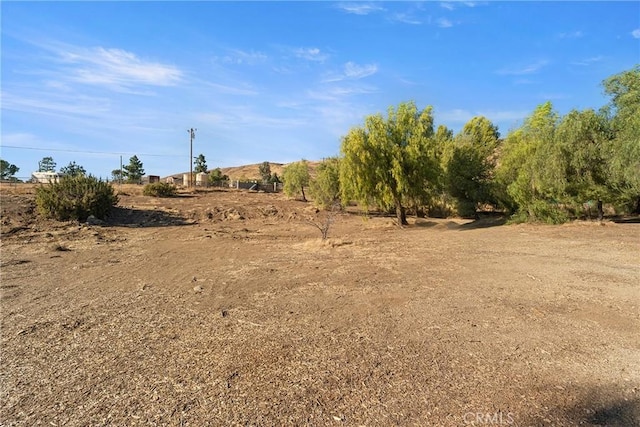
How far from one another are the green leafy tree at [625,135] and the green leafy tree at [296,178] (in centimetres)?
2955

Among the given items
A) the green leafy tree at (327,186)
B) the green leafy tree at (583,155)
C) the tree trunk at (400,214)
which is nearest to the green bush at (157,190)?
the green leafy tree at (327,186)

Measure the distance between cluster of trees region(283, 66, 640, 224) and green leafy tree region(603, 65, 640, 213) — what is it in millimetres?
36

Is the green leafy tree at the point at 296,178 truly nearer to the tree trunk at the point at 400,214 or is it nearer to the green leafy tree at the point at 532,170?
the tree trunk at the point at 400,214

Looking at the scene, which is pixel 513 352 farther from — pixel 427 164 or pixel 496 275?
pixel 427 164

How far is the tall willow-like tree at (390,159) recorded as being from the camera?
70.0ft

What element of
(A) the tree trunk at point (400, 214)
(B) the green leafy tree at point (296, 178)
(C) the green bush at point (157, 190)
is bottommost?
(A) the tree trunk at point (400, 214)

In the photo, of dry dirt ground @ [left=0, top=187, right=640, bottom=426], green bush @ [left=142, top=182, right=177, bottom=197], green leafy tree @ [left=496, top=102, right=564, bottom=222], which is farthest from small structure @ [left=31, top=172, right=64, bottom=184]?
green leafy tree @ [left=496, top=102, right=564, bottom=222]

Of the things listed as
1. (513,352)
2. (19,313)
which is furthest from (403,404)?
(19,313)

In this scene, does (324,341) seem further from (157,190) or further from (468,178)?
(157,190)

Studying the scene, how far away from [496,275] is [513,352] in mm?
4779

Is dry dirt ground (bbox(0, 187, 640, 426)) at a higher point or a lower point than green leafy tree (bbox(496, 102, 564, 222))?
lower

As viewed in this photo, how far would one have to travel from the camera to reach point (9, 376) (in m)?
4.10

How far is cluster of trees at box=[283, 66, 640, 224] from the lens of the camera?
1658 cm

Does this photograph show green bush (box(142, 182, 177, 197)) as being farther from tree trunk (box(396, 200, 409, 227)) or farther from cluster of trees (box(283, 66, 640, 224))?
tree trunk (box(396, 200, 409, 227))
